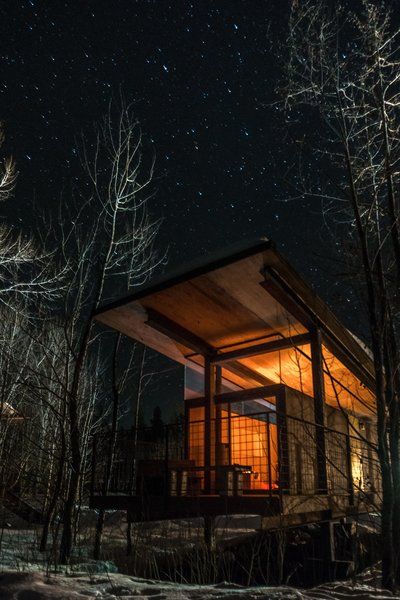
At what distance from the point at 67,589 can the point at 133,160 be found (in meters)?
9.31

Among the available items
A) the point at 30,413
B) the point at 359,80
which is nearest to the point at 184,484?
the point at 359,80

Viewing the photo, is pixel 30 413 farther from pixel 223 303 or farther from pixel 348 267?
pixel 348 267

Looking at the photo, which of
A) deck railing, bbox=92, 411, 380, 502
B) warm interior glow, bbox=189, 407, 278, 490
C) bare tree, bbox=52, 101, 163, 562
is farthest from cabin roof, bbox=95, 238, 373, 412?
bare tree, bbox=52, 101, 163, 562

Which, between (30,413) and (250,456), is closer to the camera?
(250,456)

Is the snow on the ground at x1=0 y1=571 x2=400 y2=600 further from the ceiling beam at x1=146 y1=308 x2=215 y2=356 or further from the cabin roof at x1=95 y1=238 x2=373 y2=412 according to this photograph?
the ceiling beam at x1=146 y1=308 x2=215 y2=356

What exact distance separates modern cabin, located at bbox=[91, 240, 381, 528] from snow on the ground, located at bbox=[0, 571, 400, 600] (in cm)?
179

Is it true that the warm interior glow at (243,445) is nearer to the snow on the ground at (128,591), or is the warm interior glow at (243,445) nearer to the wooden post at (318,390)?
the wooden post at (318,390)

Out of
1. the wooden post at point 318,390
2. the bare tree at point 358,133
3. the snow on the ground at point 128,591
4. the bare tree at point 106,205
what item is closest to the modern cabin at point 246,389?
the wooden post at point 318,390

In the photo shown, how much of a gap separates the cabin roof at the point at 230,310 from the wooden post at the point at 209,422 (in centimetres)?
50

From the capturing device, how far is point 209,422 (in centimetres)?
1021

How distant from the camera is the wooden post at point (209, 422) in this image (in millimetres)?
9789

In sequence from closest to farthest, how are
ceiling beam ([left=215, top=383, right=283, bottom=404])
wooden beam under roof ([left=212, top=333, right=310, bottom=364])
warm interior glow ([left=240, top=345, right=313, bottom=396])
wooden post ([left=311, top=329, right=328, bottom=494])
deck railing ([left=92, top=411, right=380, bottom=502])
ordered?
deck railing ([left=92, top=411, right=380, bottom=502]) → wooden post ([left=311, top=329, right=328, bottom=494]) → ceiling beam ([left=215, top=383, right=283, bottom=404]) → wooden beam under roof ([left=212, top=333, right=310, bottom=364]) → warm interior glow ([left=240, top=345, right=313, bottom=396])

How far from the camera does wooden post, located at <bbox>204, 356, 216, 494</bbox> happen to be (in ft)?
32.1

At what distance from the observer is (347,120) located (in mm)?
6023
